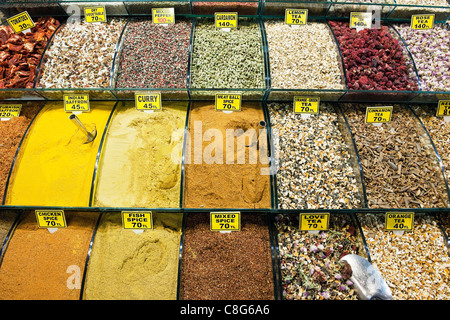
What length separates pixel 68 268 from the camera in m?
1.51

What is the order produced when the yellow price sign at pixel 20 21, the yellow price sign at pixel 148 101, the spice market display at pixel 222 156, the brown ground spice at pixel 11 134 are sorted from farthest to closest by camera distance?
1. the yellow price sign at pixel 20 21
2. the yellow price sign at pixel 148 101
3. the brown ground spice at pixel 11 134
4. the spice market display at pixel 222 156

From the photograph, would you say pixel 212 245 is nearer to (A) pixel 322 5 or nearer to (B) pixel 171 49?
(B) pixel 171 49

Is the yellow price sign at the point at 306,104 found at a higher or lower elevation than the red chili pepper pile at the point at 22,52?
lower

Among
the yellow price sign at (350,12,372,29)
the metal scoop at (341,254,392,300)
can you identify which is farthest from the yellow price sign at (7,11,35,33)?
the metal scoop at (341,254,392,300)

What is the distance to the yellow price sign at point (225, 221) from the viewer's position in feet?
5.10

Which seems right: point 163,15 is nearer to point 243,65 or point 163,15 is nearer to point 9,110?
point 243,65

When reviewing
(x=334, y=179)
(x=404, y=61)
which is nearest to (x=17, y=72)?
(x=334, y=179)

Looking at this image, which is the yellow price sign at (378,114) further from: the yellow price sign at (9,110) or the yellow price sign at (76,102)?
the yellow price sign at (9,110)

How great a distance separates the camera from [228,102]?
1812 mm

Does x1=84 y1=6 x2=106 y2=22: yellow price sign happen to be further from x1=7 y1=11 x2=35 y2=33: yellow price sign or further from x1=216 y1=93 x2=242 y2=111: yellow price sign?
x1=216 y1=93 x2=242 y2=111: yellow price sign

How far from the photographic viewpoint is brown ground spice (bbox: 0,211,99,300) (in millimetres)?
1460

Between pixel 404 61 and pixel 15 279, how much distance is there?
2890mm

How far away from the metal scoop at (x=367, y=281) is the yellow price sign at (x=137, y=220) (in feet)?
3.78

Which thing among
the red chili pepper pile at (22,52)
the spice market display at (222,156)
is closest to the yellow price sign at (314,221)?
the spice market display at (222,156)
